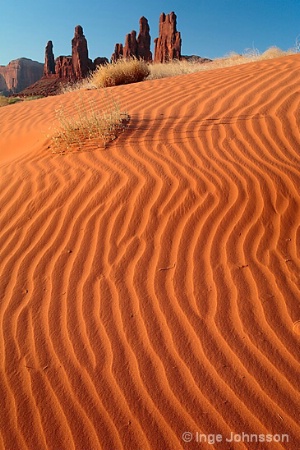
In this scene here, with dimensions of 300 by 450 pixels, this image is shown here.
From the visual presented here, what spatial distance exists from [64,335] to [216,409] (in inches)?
45.7

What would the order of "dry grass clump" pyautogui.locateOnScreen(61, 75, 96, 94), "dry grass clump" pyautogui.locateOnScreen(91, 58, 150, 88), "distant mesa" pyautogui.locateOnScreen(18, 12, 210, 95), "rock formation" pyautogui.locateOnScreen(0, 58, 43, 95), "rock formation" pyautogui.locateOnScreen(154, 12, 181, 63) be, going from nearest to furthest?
1. "dry grass clump" pyautogui.locateOnScreen(91, 58, 150, 88)
2. "dry grass clump" pyautogui.locateOnScreen(61, 75, 96, 94)
3. "rock formation" pyautogui.locateOnScreen(154, 12, 181, 63)
4. "distant mesa" pyautogui.locateOnScreen(18, 12, 210, 95)
5. "rock formation" pyautogui.locateOnScreen(0, 58, 43, 95)

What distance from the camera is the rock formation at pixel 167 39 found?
4478 cm

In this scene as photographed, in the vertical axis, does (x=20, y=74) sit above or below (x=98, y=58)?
above

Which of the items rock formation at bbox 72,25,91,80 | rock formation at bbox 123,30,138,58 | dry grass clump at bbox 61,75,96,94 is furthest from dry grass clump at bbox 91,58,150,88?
rock formation at bbox 72,25,91,80

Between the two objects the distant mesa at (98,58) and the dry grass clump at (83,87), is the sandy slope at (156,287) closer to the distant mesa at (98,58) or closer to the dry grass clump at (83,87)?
the dry grass clump at (83,87)

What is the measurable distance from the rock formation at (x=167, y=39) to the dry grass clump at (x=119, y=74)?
35.3 metres

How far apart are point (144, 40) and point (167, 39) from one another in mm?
8792

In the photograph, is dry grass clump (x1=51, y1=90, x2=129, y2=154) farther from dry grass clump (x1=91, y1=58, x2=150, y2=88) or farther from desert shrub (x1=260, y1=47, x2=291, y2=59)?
desert shrub (x1=260, y1=47, x2=291, y2=59)

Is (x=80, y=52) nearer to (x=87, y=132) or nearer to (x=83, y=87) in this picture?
(x=83, y=87)

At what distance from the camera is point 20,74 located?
91188mm

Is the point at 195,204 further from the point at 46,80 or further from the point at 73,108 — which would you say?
the point at 46,80

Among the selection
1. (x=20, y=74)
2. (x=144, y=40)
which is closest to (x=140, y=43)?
(x=144, y=40)

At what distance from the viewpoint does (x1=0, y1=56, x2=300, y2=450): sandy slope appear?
2082 millimetres

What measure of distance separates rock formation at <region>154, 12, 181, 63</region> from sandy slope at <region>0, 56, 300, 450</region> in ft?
145
